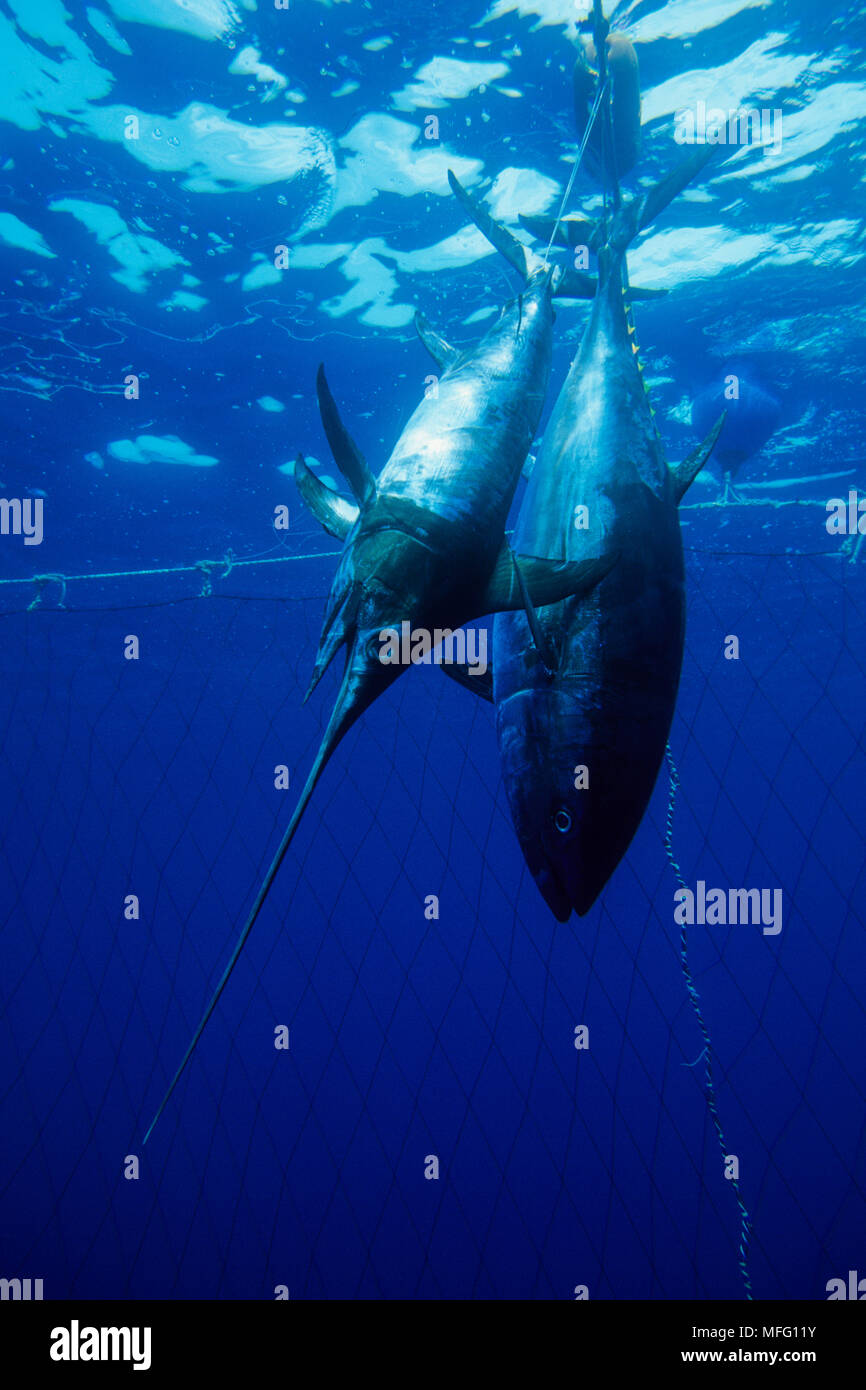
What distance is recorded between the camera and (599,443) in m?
2.60

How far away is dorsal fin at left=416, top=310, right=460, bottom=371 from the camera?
307 centimetres

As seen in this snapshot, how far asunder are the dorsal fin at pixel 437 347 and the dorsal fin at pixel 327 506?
37.9 inches

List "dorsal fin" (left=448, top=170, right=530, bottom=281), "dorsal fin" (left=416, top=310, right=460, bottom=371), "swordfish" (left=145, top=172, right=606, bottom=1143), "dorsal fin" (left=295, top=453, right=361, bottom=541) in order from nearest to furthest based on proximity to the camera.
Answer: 1. "swordfish" (left=145, top=172, right=606, bottom=1143)
2. "dorsal fin" (left=295, top=453, right=361, bottom=541)
3. "dorsal fin" (left=416, top=310, right=460, bottom=371)
4. "dorsal fin" (left=448, top=170, right=530, bottom=281)

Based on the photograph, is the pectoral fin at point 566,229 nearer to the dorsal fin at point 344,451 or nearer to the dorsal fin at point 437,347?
the dorsal fin at point 437,347

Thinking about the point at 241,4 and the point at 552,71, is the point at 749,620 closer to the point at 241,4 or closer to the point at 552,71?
the point at 552,71

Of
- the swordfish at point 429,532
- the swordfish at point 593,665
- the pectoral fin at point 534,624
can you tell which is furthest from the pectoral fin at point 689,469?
the pectoral fin at point 534,624

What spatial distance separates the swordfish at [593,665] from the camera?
2.07m

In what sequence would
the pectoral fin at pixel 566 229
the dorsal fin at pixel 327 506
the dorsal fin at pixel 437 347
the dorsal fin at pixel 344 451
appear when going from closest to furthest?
the dorsal fin at pixel 344 451 → the dorsal fin at pixel 327 506 → the dorsal fin at pixel 437 347 → the pectoral fin at pixel 566 229

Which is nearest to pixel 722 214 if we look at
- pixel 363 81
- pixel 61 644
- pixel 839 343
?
pixel 839 343

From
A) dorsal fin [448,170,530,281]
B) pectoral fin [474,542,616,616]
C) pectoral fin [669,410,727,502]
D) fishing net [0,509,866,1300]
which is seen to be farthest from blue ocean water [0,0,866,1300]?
dorsal fin [448,170,530,281]

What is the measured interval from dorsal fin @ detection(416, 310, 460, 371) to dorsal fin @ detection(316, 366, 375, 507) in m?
1.08

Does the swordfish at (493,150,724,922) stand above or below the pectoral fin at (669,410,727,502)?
below

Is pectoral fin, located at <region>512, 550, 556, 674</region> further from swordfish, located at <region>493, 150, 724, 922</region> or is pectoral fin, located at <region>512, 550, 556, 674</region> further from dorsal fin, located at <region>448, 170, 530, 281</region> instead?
dorsal fin, located at <region>448, 170, 530, 281</region>

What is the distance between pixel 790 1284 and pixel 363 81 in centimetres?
3008
